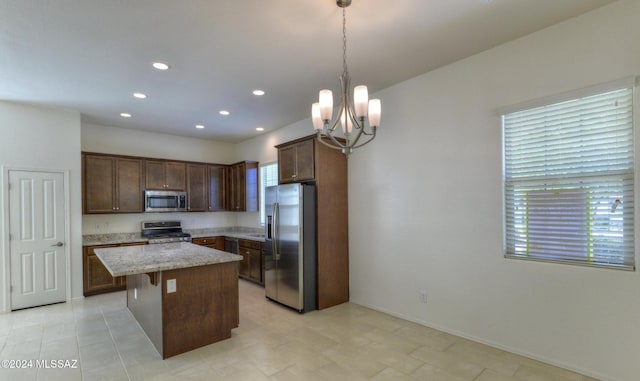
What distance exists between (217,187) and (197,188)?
17.9 inches

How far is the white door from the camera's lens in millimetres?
4465

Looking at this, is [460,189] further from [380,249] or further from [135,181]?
[135,181]

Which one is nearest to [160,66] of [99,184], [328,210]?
[328,210]

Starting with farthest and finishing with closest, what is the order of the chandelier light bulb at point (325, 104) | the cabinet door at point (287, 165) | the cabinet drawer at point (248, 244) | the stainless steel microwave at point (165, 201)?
the stainless steel microwave at point (165, 201)
the cabinet drawer at point (248, 244)
the cabinet door at point (287, 165)
the chandelier light bulb at point (325, 104)

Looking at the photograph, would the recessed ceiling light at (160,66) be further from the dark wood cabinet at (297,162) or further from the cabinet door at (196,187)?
the cabinet door at (196,187)

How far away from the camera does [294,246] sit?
4.29 meters

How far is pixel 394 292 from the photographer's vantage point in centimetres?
400

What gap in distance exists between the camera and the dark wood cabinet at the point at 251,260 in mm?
5633

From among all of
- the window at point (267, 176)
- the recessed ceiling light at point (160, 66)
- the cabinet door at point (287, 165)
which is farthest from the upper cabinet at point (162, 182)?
the recessed ceiling light at point (160, 66)

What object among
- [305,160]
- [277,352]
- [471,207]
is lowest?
[277,352]

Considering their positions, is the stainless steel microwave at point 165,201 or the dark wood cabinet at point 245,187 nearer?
the stainless steel microwave at point 165,201

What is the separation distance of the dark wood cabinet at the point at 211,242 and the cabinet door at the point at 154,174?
1.27 metres

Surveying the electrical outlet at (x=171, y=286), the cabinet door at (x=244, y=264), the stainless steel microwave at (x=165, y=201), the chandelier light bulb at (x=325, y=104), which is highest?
the chandelier light bulb at (x=325, y=104)

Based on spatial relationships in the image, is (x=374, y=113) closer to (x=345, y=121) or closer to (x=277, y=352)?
(x=345, y=121)
